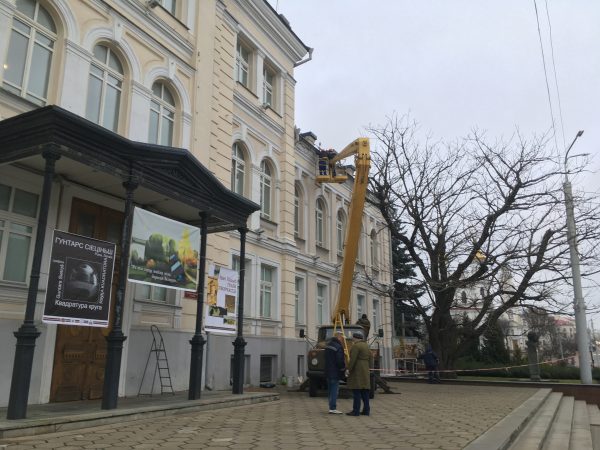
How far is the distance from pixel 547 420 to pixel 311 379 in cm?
653

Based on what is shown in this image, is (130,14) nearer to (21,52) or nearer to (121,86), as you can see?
(121,86)

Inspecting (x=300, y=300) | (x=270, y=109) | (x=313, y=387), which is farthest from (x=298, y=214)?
(x=313, y=387)

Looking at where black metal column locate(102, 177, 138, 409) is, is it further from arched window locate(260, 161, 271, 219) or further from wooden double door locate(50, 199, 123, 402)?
arched window locate(260, 161, 271, 219)

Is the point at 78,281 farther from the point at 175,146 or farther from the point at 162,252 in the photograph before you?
the point at 175,146

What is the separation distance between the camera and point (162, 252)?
34.7 feet

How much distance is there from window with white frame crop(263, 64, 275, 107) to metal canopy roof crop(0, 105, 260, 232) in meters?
8.90

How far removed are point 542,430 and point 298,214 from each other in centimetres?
1535

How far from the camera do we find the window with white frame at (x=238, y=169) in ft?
58.9

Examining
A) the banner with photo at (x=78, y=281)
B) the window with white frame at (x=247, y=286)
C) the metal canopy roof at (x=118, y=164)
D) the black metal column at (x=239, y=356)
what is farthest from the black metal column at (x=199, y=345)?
the window with white frame at (x=247, y=286)

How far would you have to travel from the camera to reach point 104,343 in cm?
1133

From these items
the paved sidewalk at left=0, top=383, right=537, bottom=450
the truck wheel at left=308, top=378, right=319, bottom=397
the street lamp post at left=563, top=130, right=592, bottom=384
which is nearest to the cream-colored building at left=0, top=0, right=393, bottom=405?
the truck wheel at left=308, top=378, right=319, bottom=397

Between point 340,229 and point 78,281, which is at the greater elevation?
point 340,229

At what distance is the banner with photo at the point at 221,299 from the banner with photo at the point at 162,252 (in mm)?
1325

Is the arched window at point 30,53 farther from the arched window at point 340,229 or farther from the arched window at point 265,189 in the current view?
the arched window at point 340,229
